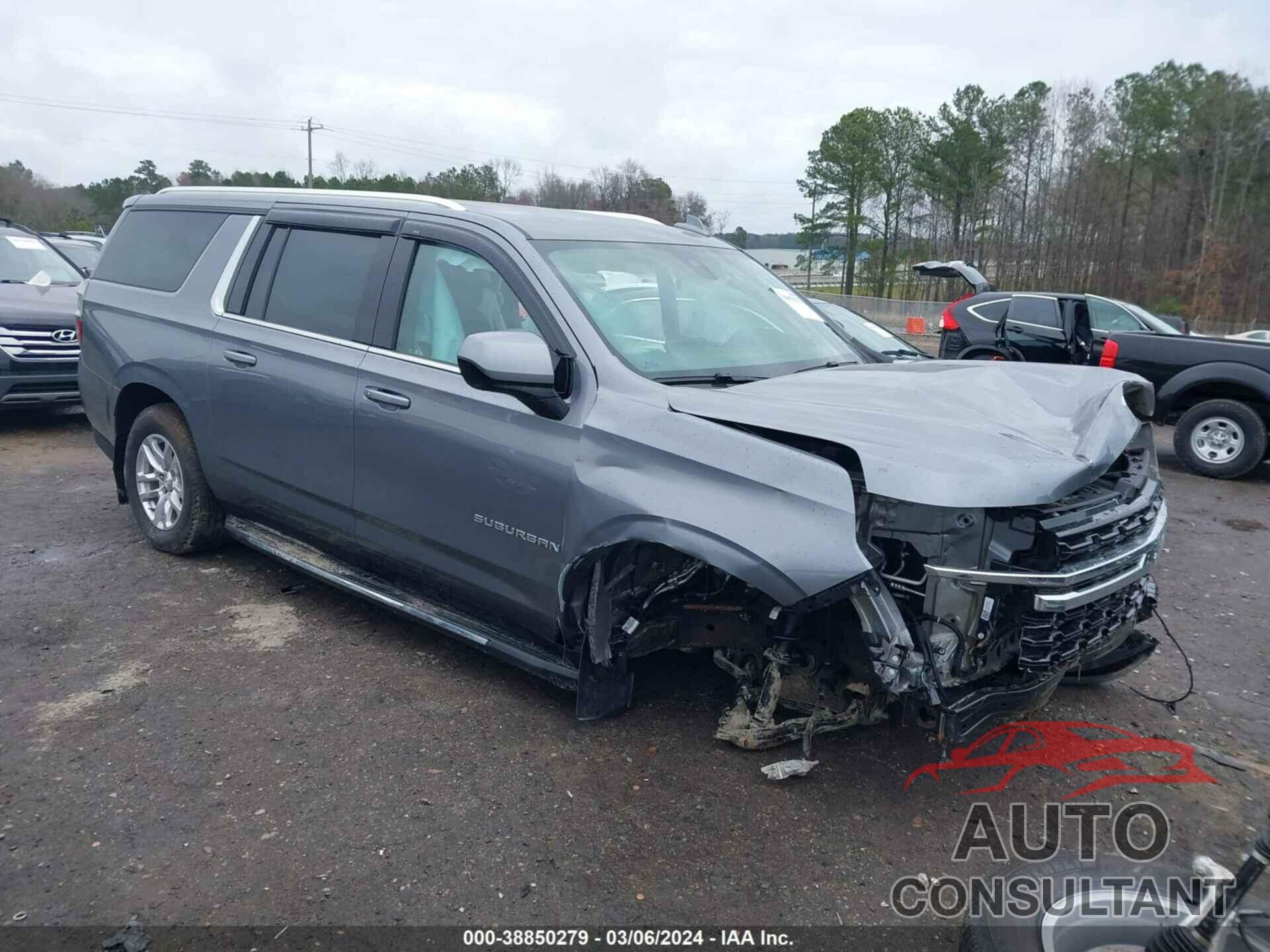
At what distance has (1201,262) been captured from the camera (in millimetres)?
43875

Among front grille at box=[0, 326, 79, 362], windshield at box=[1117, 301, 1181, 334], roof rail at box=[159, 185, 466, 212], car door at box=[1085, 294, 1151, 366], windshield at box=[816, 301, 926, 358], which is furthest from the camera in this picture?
car door at box=[1085, 294, 1151, 366]

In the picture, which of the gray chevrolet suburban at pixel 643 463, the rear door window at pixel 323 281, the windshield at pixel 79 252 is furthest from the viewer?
the windshield at pixel 79 252

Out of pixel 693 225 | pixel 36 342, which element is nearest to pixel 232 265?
pixel 693 225

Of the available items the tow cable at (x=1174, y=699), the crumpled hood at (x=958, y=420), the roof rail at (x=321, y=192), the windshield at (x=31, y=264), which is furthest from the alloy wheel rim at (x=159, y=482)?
the windshield at (x=31, y=264)

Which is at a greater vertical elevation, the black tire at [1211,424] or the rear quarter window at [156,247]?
the rear quarter window at [156,247]

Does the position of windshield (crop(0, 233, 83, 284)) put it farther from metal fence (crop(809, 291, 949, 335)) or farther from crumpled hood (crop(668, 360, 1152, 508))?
metal fence (crop(809, 291, 949, 335))

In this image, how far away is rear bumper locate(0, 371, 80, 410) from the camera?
8680 millimetres

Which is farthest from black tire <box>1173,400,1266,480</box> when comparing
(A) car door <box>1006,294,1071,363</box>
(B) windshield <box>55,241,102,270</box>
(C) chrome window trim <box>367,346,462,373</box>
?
(B) windshield <box>55,241,102,270</box>

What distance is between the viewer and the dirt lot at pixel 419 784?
275cm

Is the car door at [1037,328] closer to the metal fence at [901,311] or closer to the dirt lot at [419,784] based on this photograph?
the dirt lot at [419,784]

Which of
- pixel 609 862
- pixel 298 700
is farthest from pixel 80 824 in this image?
pixel 609 862

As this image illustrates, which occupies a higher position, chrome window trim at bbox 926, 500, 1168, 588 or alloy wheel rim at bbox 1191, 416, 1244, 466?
chrome window trim at bbox 926, 500, 1168, 588

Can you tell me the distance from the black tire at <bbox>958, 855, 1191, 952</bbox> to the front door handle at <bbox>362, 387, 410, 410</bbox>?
8.95ft

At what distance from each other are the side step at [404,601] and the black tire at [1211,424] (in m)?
8.08
